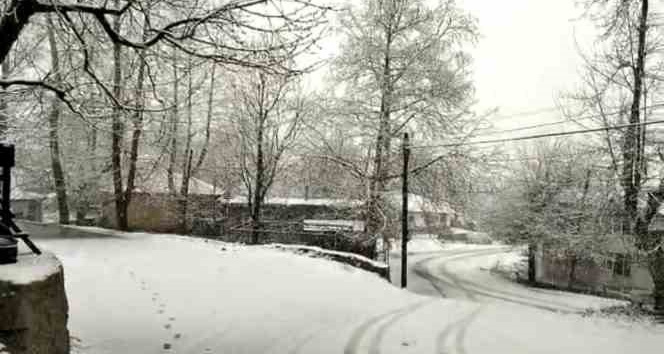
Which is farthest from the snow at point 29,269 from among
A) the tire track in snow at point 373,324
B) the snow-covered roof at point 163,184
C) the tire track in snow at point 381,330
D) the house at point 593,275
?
the snow-covered roof at point 163,184

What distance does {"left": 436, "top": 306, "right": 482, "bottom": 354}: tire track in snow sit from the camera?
7.56 m

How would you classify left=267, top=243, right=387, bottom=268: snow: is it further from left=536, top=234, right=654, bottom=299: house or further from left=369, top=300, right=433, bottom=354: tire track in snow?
left=536, top=234, right=654, bottom=299: house

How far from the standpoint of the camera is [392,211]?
58.3ft

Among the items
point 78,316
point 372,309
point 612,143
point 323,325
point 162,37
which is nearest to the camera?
point 162,37

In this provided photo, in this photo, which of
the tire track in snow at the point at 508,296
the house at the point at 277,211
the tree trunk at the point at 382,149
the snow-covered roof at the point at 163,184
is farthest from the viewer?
the house at the point at 277,211

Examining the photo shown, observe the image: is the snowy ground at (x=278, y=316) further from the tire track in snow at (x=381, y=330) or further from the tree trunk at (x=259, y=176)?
the tree trunk at (x=259, y=176)

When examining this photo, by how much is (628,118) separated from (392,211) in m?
7.70

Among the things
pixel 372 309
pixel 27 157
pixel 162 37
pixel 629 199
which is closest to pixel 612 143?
pixel 629 199

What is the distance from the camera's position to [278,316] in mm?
8898

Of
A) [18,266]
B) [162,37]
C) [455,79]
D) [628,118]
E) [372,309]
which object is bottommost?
[372,309]

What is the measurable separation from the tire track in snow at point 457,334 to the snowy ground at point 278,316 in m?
0.02

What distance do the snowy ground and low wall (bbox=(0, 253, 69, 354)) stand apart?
1642mm

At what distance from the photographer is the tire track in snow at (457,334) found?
7562mm

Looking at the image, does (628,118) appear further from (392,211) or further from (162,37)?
(162,37)
